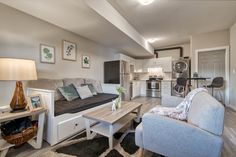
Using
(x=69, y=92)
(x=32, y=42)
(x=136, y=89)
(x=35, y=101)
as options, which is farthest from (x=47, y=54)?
(x=136, y=89)

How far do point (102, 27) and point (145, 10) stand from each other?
1.05m

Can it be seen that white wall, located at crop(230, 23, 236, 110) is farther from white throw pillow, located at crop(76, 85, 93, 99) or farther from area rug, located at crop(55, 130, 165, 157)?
white throw pillow, located at crop(76, 85, 93, 99)

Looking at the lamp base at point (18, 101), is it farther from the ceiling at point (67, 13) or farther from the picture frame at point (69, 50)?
the picture frame at point (69, 50)

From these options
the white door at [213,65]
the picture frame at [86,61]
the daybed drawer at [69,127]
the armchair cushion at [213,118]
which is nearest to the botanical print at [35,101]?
the daybed drawer at [69,127]

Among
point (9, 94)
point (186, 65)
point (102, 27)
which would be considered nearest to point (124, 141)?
point (9, 94)

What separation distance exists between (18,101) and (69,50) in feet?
6.07

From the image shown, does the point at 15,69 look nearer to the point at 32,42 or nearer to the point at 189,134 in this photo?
the point at 32,42

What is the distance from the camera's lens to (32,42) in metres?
2.45

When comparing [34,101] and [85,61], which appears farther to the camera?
[85,61]

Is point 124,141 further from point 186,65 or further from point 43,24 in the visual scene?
point 186,65

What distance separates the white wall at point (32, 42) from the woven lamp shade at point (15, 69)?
0.71m

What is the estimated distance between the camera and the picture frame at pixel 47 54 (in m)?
2.61

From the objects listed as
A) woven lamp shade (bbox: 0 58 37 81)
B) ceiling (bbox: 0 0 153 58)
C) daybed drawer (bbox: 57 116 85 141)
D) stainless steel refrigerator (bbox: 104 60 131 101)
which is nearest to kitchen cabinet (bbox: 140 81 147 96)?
stainless steel refrigerator (bbox: 104 60 131 101)

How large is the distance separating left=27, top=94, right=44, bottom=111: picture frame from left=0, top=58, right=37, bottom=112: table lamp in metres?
0.08
